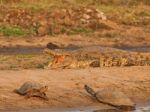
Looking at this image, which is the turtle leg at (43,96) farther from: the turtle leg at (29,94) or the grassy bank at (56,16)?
the grassy bank at (56,16)

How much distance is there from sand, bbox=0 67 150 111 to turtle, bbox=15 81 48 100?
0.31ft

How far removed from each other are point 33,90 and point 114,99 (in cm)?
150

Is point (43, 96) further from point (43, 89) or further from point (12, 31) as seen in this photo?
point (12, 31)

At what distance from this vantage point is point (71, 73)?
1245 cm

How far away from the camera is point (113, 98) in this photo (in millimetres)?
10828

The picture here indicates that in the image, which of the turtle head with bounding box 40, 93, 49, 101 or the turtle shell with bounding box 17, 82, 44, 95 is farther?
the turtle head with bounding box 40, 93, 49, 101

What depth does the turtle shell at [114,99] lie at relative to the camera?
10789mm

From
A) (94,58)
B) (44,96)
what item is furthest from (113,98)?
(94,58)

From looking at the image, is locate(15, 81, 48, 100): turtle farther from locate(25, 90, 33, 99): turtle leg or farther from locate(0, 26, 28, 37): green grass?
locate(0, 26, 28, 37): green grass

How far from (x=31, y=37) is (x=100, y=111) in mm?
9149

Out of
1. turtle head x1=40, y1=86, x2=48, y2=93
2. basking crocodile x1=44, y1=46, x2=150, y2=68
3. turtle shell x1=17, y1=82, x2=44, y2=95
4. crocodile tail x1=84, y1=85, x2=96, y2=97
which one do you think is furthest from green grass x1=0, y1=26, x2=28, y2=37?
turtle head x1=40, y1=86, x2=48, y2=93

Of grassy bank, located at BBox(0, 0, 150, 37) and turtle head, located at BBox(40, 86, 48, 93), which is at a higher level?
grassy bank, located at BBox(0, 0, 150, 37)

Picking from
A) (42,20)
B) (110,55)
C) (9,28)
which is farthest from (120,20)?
(110,55)

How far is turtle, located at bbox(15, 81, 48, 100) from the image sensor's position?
10344 mm
